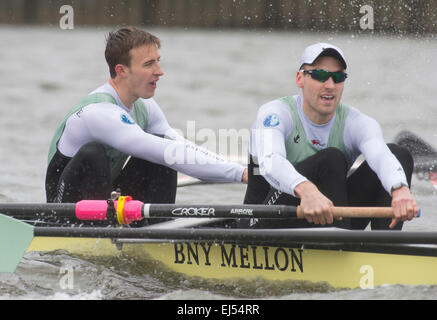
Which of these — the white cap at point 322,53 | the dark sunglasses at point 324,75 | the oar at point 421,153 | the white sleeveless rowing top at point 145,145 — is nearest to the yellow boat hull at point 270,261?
the white sleeveless rowing top at point 145,145

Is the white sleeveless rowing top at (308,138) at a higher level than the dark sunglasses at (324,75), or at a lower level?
lower

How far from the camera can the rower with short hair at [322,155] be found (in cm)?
426

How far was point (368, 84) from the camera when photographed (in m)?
17.4

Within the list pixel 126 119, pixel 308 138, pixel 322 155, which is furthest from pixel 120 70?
pixel 322 155

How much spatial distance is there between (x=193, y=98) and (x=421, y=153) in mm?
9528

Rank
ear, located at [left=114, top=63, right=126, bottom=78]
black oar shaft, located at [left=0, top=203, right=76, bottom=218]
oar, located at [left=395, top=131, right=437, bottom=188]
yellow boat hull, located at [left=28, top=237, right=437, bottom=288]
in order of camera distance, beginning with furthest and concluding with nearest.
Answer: oar, located at [left=395, top=131, right=437, bottom=188]
ear, located at [left=114, top=63, right=126, bottom=78]
black oar shaft, located at [left=0, top=203, right=76, bottom=218]
yellow boat hull, located at [left=28, top=237, right=437, bottom=288]

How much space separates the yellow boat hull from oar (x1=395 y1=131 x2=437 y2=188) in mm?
2119

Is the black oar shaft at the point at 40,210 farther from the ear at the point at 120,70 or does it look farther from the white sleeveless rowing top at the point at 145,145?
the ear at the point at 120,70

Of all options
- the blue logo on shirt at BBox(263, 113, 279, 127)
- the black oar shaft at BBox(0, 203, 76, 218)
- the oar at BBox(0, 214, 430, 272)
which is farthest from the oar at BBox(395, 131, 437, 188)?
the black oar shaft at BBox(0, 203, 76, 218)

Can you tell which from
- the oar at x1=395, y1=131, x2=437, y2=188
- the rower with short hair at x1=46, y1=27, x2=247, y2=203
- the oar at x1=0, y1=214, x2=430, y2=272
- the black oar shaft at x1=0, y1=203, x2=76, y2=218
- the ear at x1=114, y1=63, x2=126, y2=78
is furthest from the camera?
the oar at x1=395, y1=131, x2=437, y2=188

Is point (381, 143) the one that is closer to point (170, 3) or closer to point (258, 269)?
point (258, 269)

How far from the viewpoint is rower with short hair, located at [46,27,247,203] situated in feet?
15.6

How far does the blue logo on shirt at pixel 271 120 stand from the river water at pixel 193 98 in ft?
3.02

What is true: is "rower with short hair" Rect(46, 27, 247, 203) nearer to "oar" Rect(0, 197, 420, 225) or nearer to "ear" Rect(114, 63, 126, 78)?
"ear" Rect(114, 63, 126, 78)
